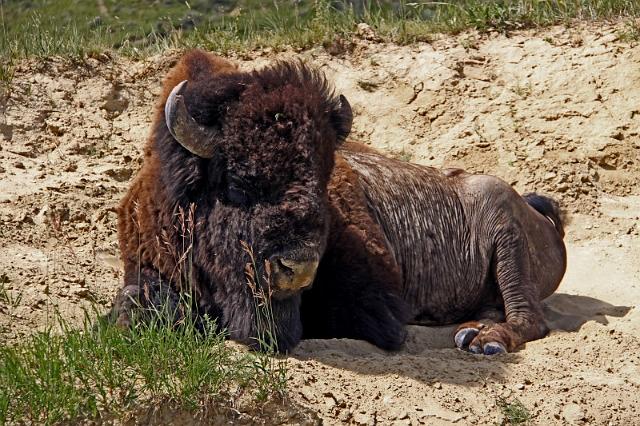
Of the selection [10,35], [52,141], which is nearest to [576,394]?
[52,141]

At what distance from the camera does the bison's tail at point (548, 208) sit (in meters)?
9.17

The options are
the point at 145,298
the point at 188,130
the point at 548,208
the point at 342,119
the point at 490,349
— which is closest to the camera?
the point at 188,130

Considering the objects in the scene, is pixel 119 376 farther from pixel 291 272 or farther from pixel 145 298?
pixel 145 298

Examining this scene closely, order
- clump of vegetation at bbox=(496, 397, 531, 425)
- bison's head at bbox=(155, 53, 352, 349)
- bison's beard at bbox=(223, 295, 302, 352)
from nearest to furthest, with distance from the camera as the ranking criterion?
clump of vegetation at bbox=(496, 397, 531, 425)
bison's head at bbox=(155, 53, 352, 349)
bison's beard at bbox=(223, 295, 302, 352)

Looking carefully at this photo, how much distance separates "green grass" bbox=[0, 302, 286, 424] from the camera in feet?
16.1

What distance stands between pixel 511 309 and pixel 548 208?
137 centimetres

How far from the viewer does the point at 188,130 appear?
20.4 feet

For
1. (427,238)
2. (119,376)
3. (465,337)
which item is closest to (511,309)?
(465,337)

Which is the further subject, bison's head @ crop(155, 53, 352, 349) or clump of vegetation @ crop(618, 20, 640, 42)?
clump of vegetation @ crop(618, 20, 640, 42)

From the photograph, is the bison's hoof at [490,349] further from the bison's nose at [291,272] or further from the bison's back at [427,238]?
the bison's nose at [291,272]

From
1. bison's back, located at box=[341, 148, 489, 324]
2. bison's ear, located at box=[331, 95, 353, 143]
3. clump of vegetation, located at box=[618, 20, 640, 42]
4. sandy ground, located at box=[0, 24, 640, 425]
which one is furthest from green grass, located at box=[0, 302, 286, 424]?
clump of vegetation, located at box=[618, 20, 640, 42]

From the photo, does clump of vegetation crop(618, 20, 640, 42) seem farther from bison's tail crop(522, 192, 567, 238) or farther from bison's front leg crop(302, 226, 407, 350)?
bison's front leg crop(302, 226, 407, 350)

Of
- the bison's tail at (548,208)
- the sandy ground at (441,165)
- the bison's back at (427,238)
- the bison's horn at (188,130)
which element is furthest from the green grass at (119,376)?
the bison's tail at (548,208)

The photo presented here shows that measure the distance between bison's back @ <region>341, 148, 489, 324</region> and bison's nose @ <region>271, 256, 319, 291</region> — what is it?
2178 millimetres
